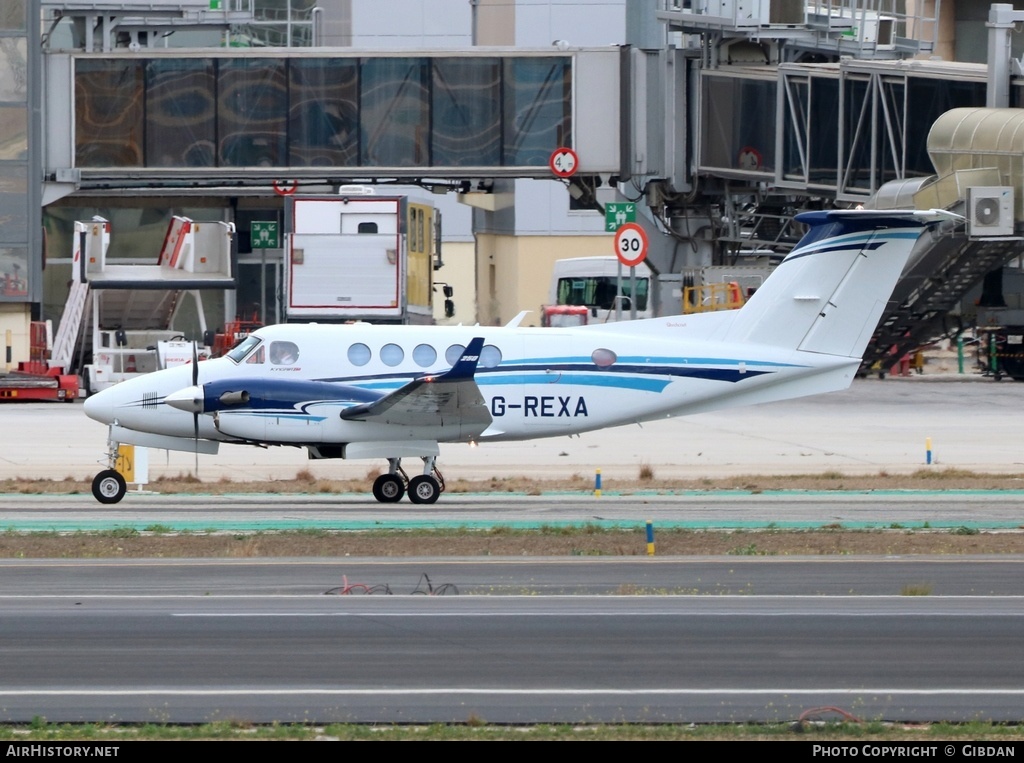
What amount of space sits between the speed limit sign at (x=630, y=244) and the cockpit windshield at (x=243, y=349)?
7.36 m

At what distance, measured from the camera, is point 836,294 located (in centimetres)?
2202

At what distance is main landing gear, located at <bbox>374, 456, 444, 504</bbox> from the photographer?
22.0 meters

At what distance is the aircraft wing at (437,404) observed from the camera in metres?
20.8

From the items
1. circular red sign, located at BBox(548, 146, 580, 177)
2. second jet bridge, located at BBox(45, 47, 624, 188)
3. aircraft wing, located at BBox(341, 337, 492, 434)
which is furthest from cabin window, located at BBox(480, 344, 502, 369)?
second jet bridge, located at BBox(45, 47, 624, 188)

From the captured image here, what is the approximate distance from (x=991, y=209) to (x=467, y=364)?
16.3 m

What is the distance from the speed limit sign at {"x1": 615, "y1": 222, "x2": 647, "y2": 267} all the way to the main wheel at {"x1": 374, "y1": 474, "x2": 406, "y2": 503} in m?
6.64

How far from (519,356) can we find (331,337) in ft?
9.00

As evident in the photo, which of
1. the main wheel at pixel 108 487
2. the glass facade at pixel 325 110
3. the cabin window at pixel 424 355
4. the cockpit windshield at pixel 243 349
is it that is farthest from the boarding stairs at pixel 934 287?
the main wheel at pixel 108 487

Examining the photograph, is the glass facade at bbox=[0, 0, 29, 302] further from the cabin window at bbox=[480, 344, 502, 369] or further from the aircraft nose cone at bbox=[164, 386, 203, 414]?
the cabin window at bbox=[480, 344, 502, 369]

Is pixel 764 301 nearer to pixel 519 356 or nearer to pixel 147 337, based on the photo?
pixel 519 356

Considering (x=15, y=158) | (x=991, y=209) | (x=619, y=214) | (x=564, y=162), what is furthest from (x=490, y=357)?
(x=15, y=158)

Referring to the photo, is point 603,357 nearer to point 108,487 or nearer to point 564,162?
point 108,487

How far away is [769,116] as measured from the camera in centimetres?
3744
